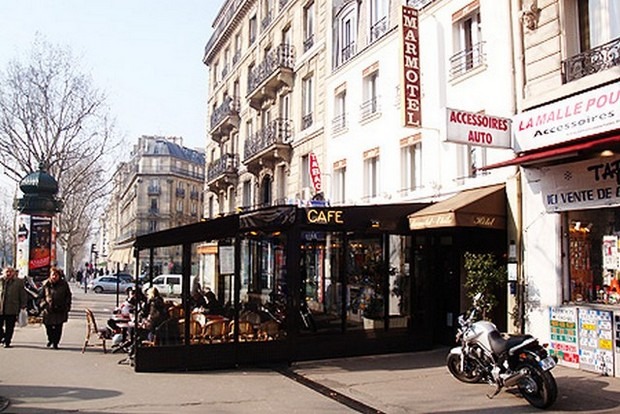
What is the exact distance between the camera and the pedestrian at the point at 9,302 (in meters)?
12.8

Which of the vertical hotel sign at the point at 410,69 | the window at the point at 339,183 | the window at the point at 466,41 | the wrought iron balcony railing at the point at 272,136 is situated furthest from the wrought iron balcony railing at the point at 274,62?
the window at the point at 466,41

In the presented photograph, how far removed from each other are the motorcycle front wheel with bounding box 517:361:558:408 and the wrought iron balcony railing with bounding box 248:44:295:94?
17.5 m

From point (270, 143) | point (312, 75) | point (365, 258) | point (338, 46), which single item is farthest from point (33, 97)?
point (365, 258)

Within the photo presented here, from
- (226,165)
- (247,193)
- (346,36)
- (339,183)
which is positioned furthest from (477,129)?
(226,165)

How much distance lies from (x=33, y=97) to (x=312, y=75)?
11.8 metres

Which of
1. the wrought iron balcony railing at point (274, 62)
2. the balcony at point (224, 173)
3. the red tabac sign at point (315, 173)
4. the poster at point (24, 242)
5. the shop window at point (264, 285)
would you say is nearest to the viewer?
the shop window at point (264, 285)

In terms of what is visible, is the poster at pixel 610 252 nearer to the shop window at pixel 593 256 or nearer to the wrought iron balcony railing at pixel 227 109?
the shop window at pixel 593 256

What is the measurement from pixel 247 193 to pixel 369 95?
12316 millimetres

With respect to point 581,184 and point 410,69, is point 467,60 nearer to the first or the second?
point 410,69

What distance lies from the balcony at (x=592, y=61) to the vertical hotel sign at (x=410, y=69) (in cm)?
359

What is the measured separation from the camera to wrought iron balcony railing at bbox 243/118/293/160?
2298 centimetres

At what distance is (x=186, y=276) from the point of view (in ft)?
37.0

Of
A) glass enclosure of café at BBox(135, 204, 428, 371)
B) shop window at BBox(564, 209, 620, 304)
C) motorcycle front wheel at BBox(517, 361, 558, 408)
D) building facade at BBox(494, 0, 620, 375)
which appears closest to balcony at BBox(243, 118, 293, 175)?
glass enclosure of café at BBox(135, 204, 428, 371)

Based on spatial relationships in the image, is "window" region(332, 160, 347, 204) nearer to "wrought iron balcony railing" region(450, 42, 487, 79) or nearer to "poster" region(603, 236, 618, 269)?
"wrought iron balcony railing" region(450, 42, 487, 79)
